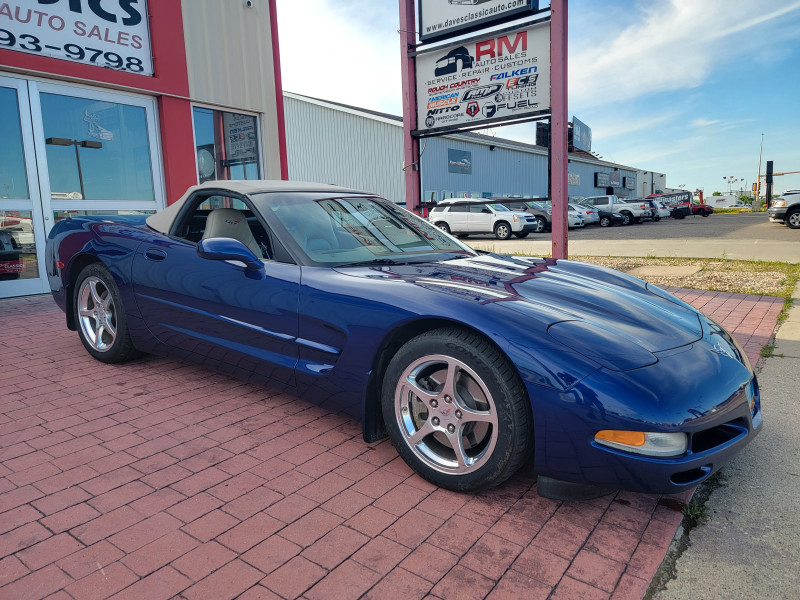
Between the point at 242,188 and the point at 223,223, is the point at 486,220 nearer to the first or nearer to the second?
the point at 223,223

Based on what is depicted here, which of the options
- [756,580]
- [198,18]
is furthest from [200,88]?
[756,580]

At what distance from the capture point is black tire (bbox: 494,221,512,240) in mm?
20328

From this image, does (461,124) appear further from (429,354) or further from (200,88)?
(429,354)

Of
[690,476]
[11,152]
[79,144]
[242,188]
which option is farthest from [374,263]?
[79,144]

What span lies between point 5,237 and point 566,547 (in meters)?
7.17

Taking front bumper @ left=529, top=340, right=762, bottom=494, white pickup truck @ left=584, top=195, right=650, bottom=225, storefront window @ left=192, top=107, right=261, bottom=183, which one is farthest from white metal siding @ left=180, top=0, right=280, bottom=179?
white pickup truck @ left=584, top=195, right=650, bottom=225

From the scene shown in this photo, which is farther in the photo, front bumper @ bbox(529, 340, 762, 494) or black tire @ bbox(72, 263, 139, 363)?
black tire @ bbox(72, 263, 139, 363)

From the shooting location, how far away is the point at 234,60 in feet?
28.6

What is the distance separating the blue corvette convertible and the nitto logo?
11.9ft

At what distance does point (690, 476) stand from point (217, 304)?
239cm

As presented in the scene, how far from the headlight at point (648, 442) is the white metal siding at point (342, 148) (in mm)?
19302

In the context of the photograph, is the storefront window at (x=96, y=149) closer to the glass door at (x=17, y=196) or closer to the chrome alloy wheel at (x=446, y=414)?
the glass door at (x=17, y=196)

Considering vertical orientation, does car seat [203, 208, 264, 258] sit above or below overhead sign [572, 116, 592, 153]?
below

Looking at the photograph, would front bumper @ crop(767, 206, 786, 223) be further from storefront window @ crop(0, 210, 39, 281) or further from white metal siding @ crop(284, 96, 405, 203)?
storefront window @ crop(0, 210, 39, 281)
